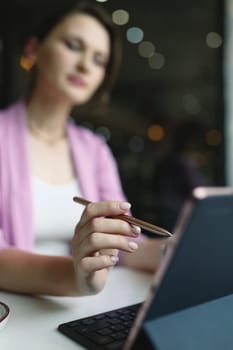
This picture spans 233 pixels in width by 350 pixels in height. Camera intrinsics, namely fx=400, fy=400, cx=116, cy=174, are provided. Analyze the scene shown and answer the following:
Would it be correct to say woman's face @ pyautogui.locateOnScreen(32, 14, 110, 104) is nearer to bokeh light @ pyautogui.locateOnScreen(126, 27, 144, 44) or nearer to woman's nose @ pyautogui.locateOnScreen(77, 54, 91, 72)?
woman's nose @ pyautogui.locateOnScreen(77, 54, 91, 72)

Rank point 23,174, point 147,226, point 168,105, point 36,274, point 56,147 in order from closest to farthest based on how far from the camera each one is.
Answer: point 147,226
point 36,274
point 23,174
point 56,147
point 168,105

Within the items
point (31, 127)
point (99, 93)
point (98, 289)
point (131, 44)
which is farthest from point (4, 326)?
point (131, 44)

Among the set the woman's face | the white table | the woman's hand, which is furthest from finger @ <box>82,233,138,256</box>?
the woman's face

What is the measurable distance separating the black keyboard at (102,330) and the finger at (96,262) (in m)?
0.06

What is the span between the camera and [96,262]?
49 cm

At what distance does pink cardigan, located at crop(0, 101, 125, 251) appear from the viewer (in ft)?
2.87

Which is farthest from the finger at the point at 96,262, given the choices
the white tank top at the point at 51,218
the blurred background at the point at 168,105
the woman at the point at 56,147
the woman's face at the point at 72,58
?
the blurred background at the point at 168,105

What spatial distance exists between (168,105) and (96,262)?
139cm

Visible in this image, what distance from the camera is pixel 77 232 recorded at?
0.51 metres

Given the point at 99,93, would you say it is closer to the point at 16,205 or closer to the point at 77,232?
the point at 16,205

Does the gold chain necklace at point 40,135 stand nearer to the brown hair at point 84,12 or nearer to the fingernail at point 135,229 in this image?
the brown hair at point 84,12

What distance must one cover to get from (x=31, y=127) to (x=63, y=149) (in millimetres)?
97

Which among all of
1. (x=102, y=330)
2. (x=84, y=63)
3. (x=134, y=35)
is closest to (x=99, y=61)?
(x=84, y=63)

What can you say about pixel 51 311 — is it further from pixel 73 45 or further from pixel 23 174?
pixel 73 45
